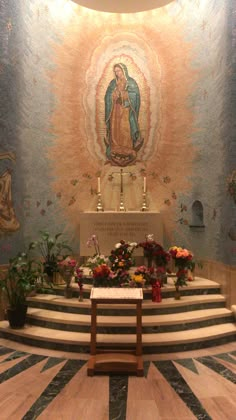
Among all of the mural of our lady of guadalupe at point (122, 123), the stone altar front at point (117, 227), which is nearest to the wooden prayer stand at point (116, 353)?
the stone altar front at point (117, 227)

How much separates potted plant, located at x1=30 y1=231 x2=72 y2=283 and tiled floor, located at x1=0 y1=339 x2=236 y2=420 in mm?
2158

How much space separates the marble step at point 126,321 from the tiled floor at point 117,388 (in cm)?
51

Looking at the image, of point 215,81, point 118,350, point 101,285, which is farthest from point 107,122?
point 118,350

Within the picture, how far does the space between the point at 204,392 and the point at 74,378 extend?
5.18 ft

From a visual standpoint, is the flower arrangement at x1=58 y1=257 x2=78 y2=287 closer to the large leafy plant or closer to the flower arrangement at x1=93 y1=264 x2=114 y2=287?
the flower arrangement at x1=93 y1=264 x2=114 y2=287

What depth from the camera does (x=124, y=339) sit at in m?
5.50

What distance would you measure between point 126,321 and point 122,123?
5.38m

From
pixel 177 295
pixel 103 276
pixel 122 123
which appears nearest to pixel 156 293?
pixel 177 295

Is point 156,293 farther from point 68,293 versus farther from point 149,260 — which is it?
point 68,293

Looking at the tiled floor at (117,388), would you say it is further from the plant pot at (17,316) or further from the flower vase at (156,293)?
the flower vase at (156,293)

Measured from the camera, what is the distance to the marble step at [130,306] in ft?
20.2

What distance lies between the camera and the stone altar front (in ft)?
27.9

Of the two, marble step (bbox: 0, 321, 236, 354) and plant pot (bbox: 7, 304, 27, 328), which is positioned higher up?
plant pot (bbox: 7, 304, 27, 328)

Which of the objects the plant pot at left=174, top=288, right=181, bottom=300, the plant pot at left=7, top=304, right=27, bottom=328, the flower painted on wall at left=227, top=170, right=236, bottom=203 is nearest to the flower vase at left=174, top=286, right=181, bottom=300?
the plant pot at left=174, top=288, right=181, bottom=300
